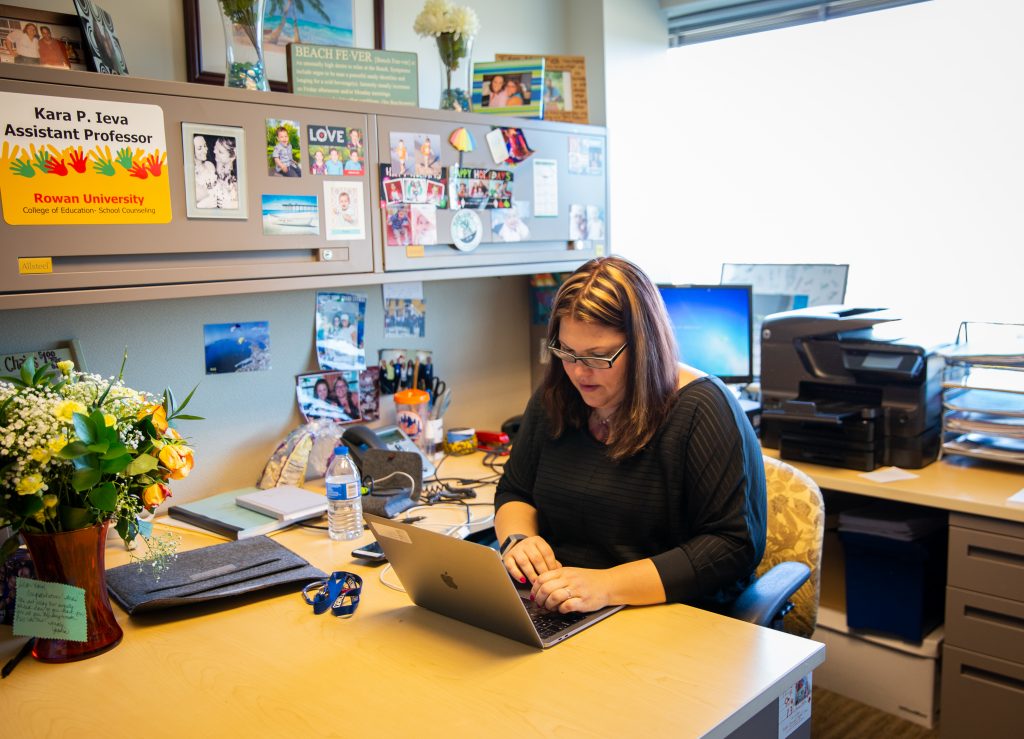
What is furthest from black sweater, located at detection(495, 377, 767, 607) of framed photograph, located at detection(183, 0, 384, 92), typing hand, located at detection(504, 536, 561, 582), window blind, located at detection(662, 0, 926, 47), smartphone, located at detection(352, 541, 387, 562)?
window blind, located at detection(662, 0, 926, 47)

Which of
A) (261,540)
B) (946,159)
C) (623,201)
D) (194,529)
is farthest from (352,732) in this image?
(946,159)

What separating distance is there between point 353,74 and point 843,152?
1.72m

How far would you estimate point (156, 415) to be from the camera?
1.49m

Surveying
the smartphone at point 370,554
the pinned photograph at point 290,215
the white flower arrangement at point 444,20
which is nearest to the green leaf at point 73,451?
the smartphone at point 370,554

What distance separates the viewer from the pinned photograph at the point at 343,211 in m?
2.07

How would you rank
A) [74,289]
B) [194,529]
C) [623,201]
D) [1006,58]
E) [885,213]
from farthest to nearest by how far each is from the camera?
[623,201], [885,213], [1006,58], [194,529], [74,289]

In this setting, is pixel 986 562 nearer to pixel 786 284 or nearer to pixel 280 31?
pixel 786 284

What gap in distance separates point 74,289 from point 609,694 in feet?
3.98

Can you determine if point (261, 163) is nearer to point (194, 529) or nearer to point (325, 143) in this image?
point (325, 143)

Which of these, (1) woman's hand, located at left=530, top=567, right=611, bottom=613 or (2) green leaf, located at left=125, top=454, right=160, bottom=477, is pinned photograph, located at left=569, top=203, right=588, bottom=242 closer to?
(1) woman's hand, located at left=530, top=567, right=611, bottom=613

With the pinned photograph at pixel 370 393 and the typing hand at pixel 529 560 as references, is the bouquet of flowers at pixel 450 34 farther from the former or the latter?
the typing hand at pixel 529 560

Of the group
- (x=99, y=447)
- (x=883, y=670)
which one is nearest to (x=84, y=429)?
(x=99, y=447)

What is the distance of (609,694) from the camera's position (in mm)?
1256

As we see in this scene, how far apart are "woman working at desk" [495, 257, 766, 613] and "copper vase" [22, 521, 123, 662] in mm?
699
